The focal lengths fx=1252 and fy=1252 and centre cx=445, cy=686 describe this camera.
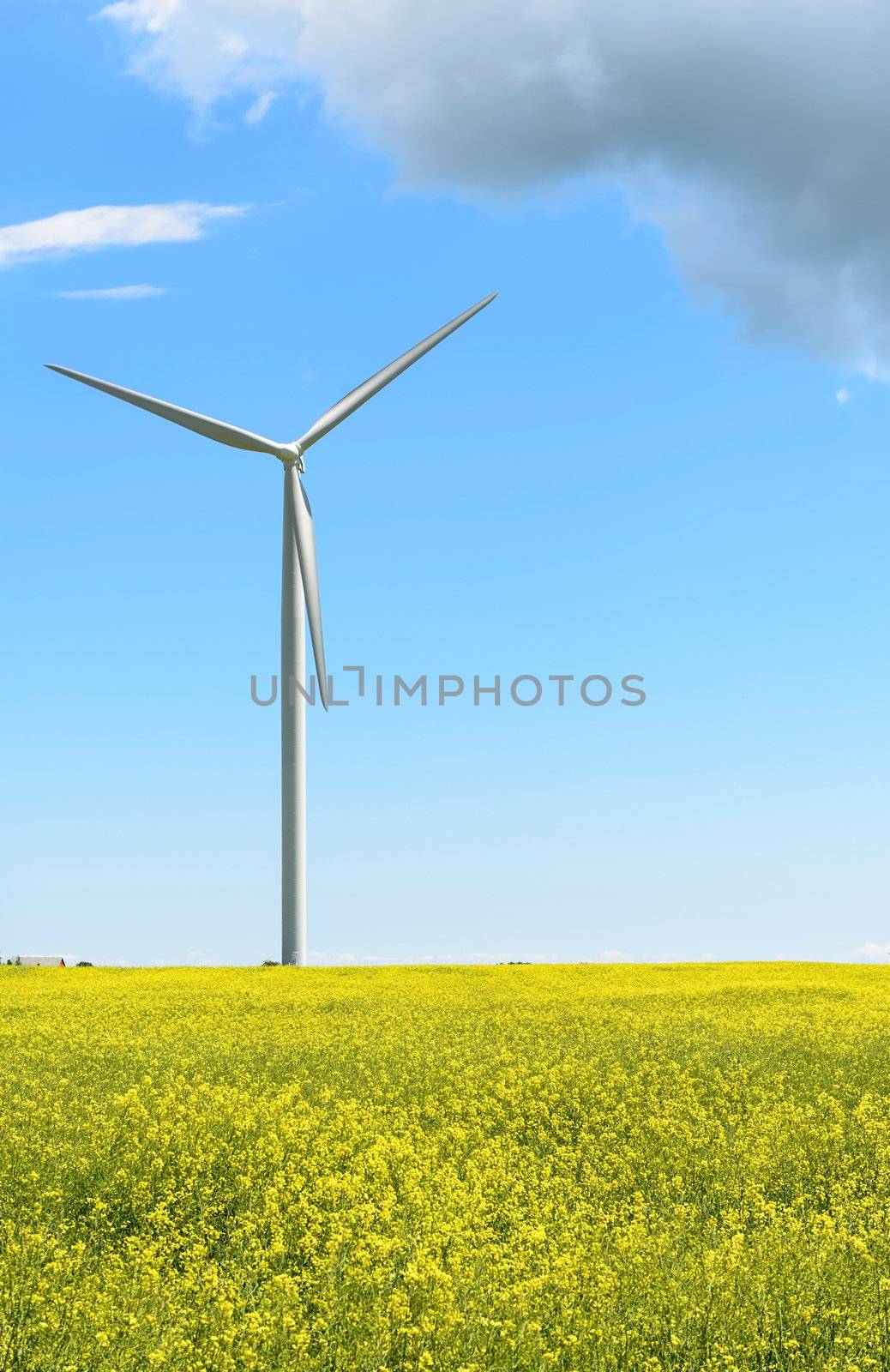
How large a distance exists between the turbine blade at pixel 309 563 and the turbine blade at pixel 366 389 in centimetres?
176

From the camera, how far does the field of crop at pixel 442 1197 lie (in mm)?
9969

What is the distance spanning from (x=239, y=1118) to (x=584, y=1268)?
22.3 ft

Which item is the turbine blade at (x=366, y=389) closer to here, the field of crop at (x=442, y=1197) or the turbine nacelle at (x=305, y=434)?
the turbine nacelle at (x=305, y=434)

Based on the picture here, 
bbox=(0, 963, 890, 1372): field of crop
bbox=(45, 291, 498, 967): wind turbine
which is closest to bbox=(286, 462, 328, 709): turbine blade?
bbox=(45, 291, 498, 967): wind turbine

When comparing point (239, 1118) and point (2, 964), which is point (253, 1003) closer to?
point (239, 1118)

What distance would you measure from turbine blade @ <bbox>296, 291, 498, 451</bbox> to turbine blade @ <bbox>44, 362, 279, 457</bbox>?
1.94m

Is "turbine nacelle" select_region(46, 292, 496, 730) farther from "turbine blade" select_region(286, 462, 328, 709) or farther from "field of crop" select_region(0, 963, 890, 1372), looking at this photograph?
"field of crop" select_region(0, 963, 890, 1372)

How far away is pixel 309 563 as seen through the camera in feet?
169

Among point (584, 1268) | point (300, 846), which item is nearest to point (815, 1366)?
point (584, 1268)

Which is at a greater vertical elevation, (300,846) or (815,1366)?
(300,846)

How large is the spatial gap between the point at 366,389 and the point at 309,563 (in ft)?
28.7

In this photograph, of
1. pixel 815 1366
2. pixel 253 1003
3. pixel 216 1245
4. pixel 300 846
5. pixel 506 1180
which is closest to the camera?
pixel 815 1366

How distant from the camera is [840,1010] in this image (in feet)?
120

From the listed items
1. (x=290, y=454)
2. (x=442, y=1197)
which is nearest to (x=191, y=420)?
(x=290, y=454)
